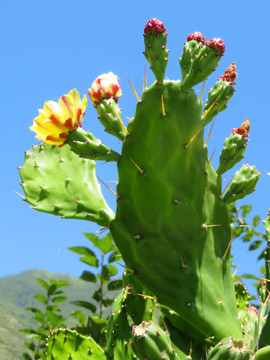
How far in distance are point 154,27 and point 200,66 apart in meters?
0.18

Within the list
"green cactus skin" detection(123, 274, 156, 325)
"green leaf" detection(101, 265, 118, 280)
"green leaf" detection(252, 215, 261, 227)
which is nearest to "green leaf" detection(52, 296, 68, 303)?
"green leaf" detection(101, 265, 118, 280)

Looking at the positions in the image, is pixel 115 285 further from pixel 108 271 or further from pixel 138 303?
pixel 138 303

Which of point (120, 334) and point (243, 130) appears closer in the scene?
point (243, 130)

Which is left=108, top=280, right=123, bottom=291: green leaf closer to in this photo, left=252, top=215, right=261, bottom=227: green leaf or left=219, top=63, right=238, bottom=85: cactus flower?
left=252, top=215, right=261, bottom=227: green leaf

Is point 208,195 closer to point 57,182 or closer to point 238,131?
point 238,131

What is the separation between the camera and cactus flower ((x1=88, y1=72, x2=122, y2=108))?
1.60m

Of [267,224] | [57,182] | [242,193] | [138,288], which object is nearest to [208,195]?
[242,193]

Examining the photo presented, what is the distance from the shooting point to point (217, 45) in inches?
58.6

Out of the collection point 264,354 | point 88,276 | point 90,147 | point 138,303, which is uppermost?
point 90,147

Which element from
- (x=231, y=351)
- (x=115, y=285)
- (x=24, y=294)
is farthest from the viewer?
(x=24, y=294)

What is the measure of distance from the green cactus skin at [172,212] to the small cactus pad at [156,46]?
46 millimetres

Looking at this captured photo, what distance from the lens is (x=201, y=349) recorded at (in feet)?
5.68

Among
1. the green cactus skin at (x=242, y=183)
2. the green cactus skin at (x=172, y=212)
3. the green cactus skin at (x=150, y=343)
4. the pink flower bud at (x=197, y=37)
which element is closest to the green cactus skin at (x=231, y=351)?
the green cactus skin at (x=150, y=343)

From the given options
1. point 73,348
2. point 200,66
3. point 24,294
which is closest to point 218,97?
point 200,66
